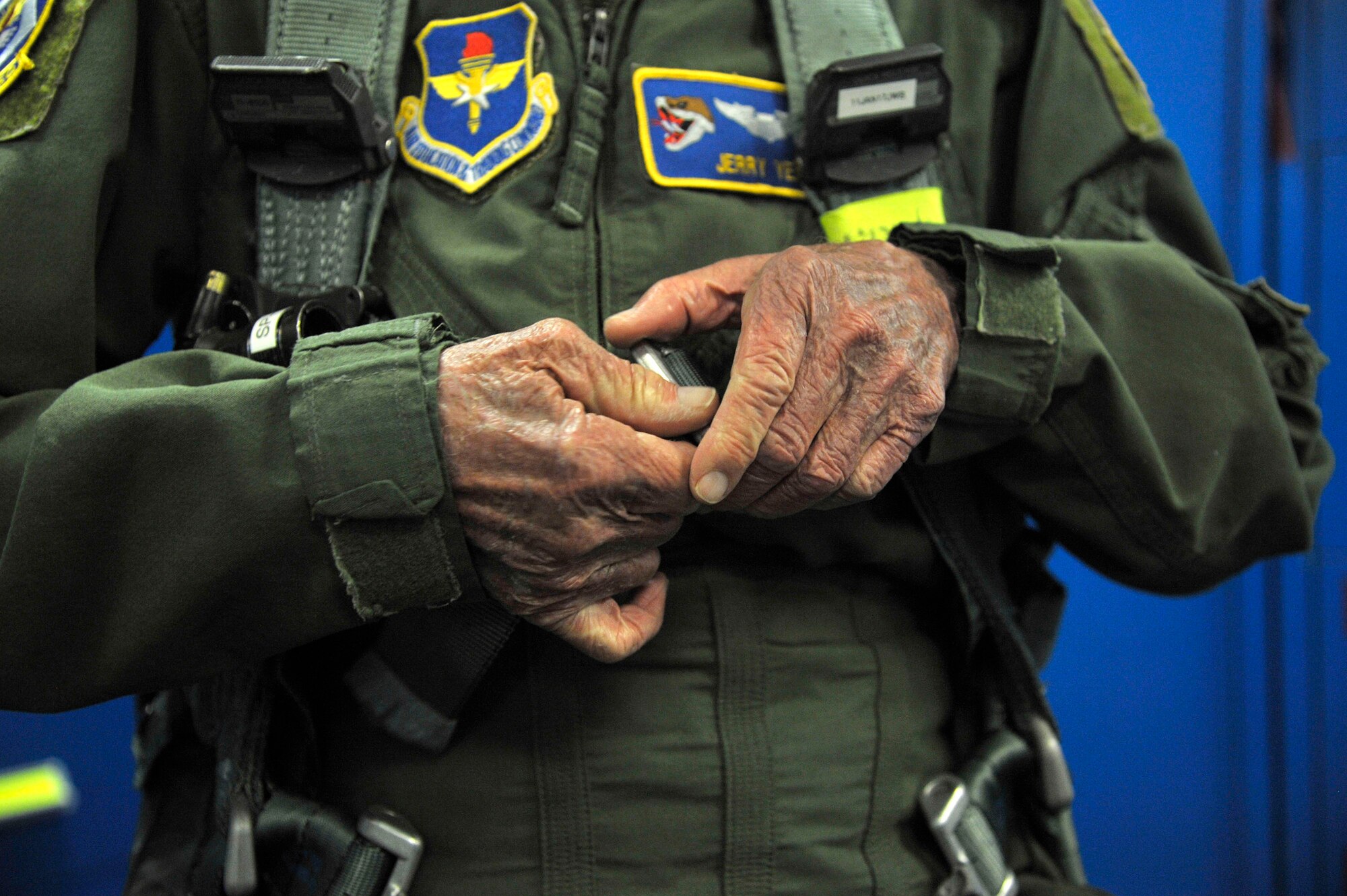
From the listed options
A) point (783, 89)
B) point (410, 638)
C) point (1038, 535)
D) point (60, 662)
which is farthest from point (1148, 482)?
point (60, 662)

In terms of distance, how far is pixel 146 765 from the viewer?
0.80 meters

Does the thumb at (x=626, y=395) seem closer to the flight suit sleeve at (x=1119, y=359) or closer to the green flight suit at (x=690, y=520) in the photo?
the green flight suit at (x=690, y=520)

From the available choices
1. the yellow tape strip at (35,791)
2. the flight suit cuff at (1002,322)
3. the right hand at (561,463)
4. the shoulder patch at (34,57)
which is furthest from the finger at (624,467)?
the yellow tape strip at (35,791)

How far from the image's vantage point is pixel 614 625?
1.97 ft

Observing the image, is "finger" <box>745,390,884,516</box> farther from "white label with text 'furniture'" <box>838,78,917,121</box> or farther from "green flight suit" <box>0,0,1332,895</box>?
"white label with text 'furniture'" <box>838,78,917,121</box>

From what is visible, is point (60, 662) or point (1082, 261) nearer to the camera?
point (60, 662)

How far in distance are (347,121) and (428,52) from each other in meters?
0.12

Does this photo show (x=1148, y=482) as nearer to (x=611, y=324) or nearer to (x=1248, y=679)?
(x=611, y=324)

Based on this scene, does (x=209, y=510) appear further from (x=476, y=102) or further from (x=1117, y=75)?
(x=1117, y=75)

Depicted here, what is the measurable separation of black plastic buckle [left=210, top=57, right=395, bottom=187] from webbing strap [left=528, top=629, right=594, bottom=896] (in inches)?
15.7

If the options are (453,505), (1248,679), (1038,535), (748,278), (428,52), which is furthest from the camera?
(1248,679)

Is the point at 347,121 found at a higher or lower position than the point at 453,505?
higher

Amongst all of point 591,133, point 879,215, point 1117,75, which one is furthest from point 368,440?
point 1117,75

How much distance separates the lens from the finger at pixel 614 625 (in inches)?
23.1
